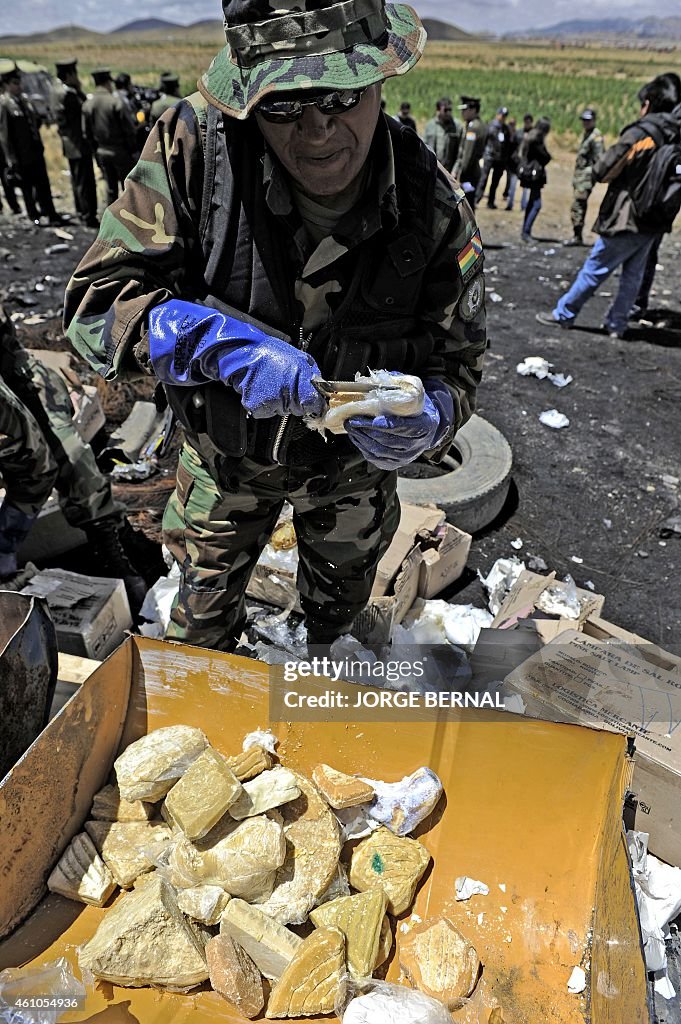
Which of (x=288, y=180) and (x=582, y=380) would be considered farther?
(x=582, y=380)

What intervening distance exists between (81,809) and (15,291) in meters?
6.34

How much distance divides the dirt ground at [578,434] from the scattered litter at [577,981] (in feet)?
6.19

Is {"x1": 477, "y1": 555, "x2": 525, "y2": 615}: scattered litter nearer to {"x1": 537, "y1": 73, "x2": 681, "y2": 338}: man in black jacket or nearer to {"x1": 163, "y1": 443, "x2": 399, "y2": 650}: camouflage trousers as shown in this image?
{"x1": 163, "y1": 443, "x2": 399, "y2": 650}: camouflage trousers

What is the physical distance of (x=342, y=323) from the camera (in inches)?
64.2

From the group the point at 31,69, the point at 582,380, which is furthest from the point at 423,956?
the point at 31,69

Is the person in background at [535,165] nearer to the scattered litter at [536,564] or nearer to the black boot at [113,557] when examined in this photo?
the scattered litter at [536,564]

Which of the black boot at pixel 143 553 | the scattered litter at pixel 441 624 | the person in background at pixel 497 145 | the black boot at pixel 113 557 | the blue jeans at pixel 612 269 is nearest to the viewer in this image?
the scattered litter at pixel 441 624

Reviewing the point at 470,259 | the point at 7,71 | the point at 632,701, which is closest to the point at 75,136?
the point at 7,71

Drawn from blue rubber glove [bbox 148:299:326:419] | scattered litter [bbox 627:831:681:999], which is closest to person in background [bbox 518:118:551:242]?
blue rubber glove [bbox 148:299:326:419]

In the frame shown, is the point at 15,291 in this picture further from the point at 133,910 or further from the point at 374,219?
the point at 133,910

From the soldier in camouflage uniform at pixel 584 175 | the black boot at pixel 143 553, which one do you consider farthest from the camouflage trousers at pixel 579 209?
the black boot at pixel 143 553

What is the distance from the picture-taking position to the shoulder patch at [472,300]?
5.49 feet

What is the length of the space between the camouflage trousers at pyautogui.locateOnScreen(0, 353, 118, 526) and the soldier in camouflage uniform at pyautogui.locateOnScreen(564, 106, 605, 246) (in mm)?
8397

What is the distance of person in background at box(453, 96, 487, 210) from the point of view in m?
8.80
